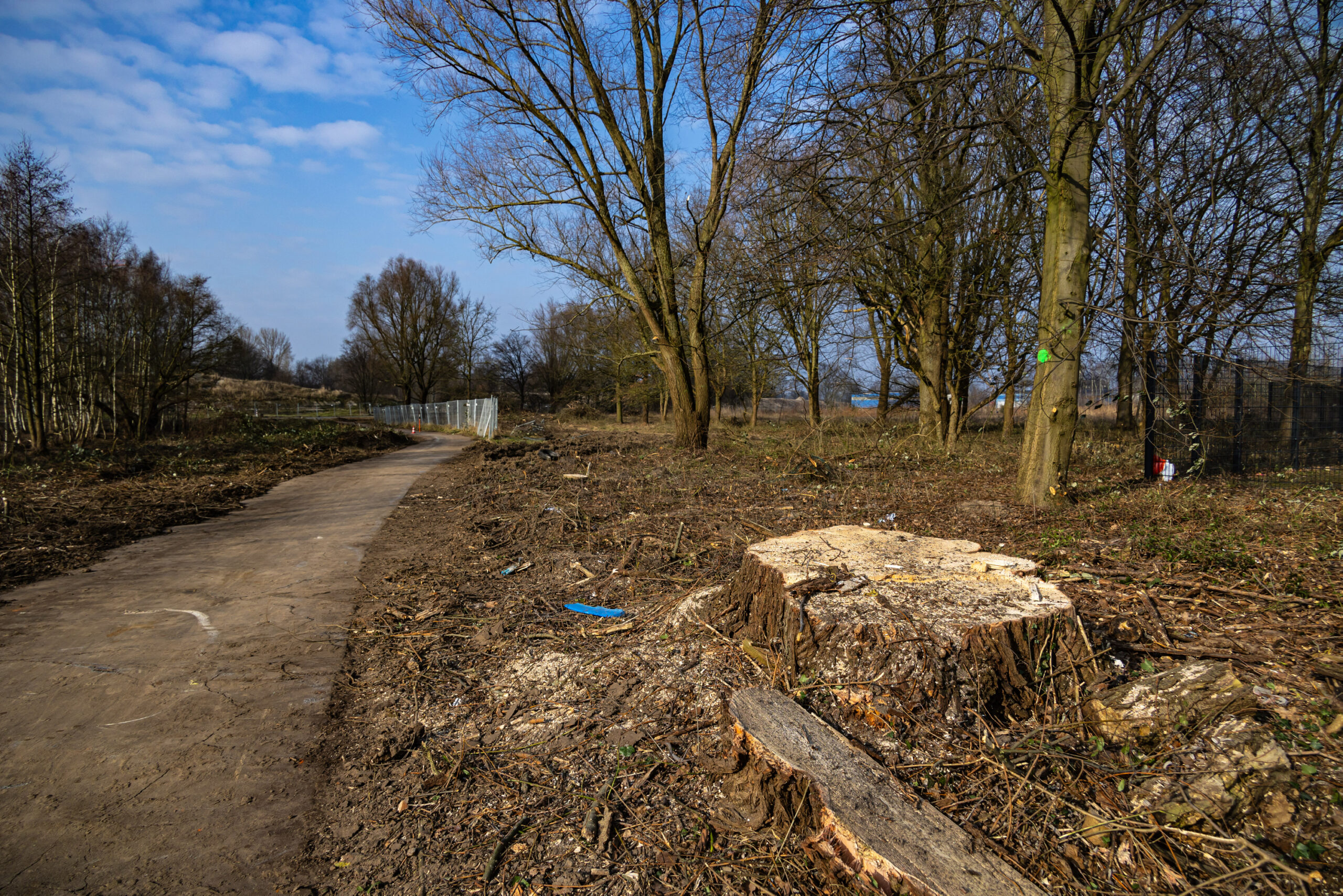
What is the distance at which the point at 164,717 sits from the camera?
321 centimetres

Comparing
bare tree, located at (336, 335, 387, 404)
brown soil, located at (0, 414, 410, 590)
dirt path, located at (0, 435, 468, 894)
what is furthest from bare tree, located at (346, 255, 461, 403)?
dirt path, located at (0, 435, 468, 894)

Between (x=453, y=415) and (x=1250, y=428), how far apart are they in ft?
103

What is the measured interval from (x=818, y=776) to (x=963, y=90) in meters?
6.77

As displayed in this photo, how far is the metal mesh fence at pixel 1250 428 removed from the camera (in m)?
7.44

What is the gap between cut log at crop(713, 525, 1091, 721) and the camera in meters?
2.60

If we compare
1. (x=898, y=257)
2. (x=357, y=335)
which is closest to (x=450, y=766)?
(x=898, y=257)

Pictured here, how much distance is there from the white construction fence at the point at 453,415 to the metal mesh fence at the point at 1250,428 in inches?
793

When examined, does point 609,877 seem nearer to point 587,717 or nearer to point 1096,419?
point 587,717

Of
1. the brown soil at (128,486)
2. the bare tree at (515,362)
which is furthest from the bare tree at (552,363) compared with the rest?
the brown soil at (128,486)

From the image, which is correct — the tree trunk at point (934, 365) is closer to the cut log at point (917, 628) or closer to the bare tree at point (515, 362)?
the cut log at point (917, 628)

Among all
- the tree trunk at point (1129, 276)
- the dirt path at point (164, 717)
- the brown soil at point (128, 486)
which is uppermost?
the tree trunk at point (1129, 276)


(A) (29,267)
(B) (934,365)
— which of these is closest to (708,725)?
(B) (934,365)

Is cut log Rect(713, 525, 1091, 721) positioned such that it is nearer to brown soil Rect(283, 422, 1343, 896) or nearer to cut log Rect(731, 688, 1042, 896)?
brown soil Rect(283, 422, 1343, 896)

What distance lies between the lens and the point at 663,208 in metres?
12.7
